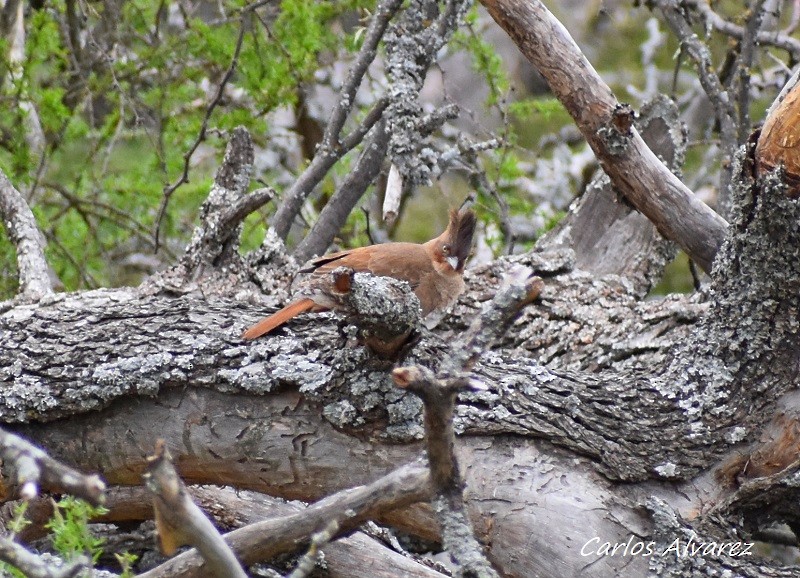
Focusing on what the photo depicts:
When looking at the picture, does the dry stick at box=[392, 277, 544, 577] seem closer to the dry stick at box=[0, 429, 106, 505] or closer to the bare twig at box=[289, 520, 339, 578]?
the bare twig at box=[289, 520, 339, 578]

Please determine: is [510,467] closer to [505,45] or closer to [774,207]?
[774,207]

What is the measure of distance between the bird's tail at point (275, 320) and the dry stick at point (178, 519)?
1.20m

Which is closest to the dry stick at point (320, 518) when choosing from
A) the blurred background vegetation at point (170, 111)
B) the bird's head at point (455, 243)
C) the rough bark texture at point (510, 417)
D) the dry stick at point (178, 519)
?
the dry stick at point (178, 519)

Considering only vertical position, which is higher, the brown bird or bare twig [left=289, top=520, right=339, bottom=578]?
the brown bird

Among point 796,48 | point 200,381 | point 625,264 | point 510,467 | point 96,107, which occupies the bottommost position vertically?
point 510,467

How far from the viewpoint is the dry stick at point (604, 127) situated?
3152 mm

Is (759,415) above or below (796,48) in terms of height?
below

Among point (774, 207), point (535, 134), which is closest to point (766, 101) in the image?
point (535, 134)

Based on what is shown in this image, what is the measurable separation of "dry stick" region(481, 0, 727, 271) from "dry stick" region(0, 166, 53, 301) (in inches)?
73.4

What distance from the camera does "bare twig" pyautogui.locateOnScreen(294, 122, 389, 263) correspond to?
4.27 metres

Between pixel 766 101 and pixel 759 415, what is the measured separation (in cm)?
763

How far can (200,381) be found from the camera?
2.67 meters

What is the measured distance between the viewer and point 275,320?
283cm
